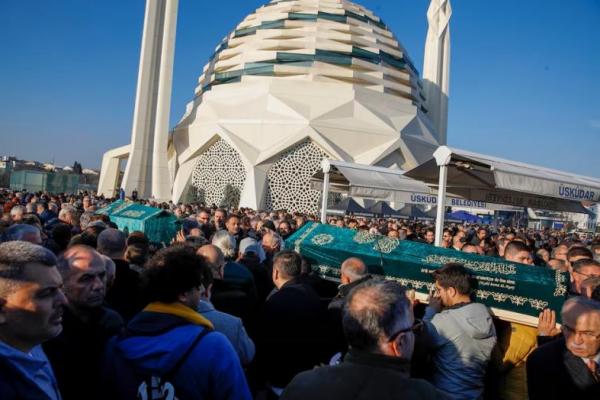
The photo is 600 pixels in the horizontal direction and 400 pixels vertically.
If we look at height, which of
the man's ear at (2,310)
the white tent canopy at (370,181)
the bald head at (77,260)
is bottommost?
the man's ear at (2,310)

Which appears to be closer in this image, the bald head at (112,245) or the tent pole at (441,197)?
the bald head at (112,245)

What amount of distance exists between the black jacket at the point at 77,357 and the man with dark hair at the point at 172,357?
7.6 inches

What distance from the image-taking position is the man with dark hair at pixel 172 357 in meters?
1.93

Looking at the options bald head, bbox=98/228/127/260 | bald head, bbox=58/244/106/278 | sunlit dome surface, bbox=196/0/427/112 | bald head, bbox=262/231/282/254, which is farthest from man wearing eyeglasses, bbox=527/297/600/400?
sunlit dome surface, bbox=196/0/427/112

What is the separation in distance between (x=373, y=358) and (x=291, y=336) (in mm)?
1786

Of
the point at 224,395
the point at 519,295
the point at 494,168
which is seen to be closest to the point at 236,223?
the point at 494,168

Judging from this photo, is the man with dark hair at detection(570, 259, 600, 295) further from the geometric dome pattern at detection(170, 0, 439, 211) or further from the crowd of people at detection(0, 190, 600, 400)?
the geometric dome pattern at detection(170, 0, 439, 211)

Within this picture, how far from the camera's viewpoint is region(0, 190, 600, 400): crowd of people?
1.73m

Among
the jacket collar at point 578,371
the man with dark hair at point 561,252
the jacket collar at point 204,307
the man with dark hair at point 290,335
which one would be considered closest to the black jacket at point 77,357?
the jacket collar at point 204,307

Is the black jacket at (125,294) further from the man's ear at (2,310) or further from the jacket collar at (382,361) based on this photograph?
the jacket collar at (382,361)

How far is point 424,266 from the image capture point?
453 centimetres

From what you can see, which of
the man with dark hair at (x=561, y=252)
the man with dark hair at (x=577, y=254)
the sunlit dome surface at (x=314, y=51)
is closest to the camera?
the man with dark hair at (x=577, y=254)

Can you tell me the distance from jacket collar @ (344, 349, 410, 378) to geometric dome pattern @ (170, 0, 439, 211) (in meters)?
27.9

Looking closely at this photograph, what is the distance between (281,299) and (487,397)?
1.63m
